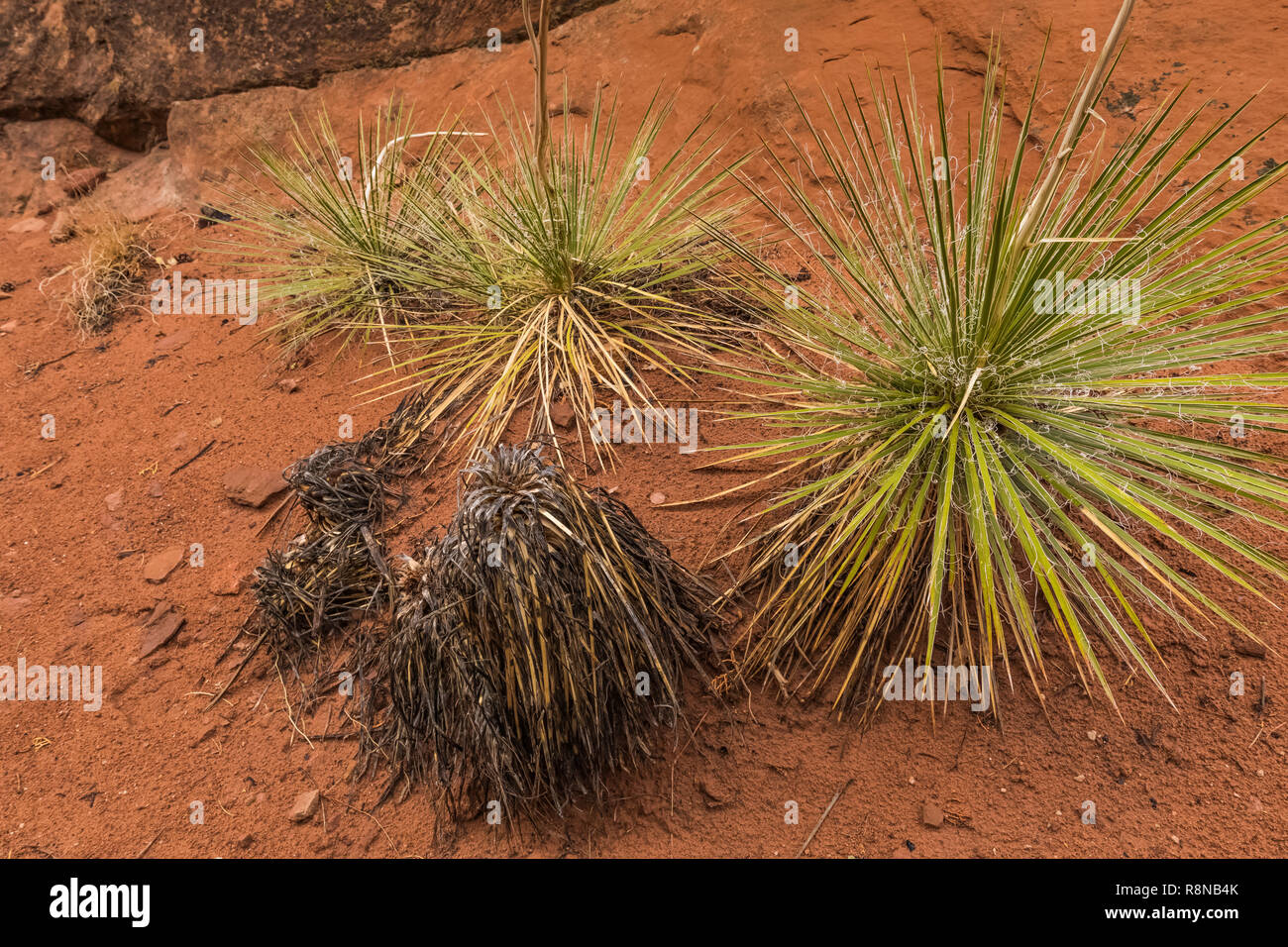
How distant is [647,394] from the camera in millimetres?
3279

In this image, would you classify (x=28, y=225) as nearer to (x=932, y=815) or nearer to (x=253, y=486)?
(x=253, y=486)

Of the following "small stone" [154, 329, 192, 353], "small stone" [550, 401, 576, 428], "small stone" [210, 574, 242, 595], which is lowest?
"small stone" [210, 574, 242, 595]

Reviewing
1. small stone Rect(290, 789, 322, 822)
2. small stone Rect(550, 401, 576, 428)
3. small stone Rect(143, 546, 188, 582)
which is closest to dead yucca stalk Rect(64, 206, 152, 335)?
small stone Rect(143, 546, 188, 582)

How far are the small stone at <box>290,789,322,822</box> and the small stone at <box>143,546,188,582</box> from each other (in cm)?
115

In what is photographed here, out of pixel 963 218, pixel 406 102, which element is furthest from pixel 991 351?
pixel 406 102

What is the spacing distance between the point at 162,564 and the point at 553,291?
5.55 feet

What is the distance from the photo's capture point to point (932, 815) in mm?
2189

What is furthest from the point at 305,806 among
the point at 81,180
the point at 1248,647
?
the point at 81,180

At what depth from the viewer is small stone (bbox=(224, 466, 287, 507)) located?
11.0ft

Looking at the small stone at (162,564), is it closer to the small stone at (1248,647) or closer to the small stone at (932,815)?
the small stone at (932,815)

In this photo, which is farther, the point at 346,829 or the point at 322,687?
the point at 322,687

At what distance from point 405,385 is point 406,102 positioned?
2342mm

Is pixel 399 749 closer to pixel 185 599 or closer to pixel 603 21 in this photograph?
pixel 185 599

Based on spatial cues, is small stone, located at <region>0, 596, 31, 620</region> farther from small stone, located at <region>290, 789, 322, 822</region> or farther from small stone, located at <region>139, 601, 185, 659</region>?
small stone, located at <region>290, 789, 322, 822</region>
